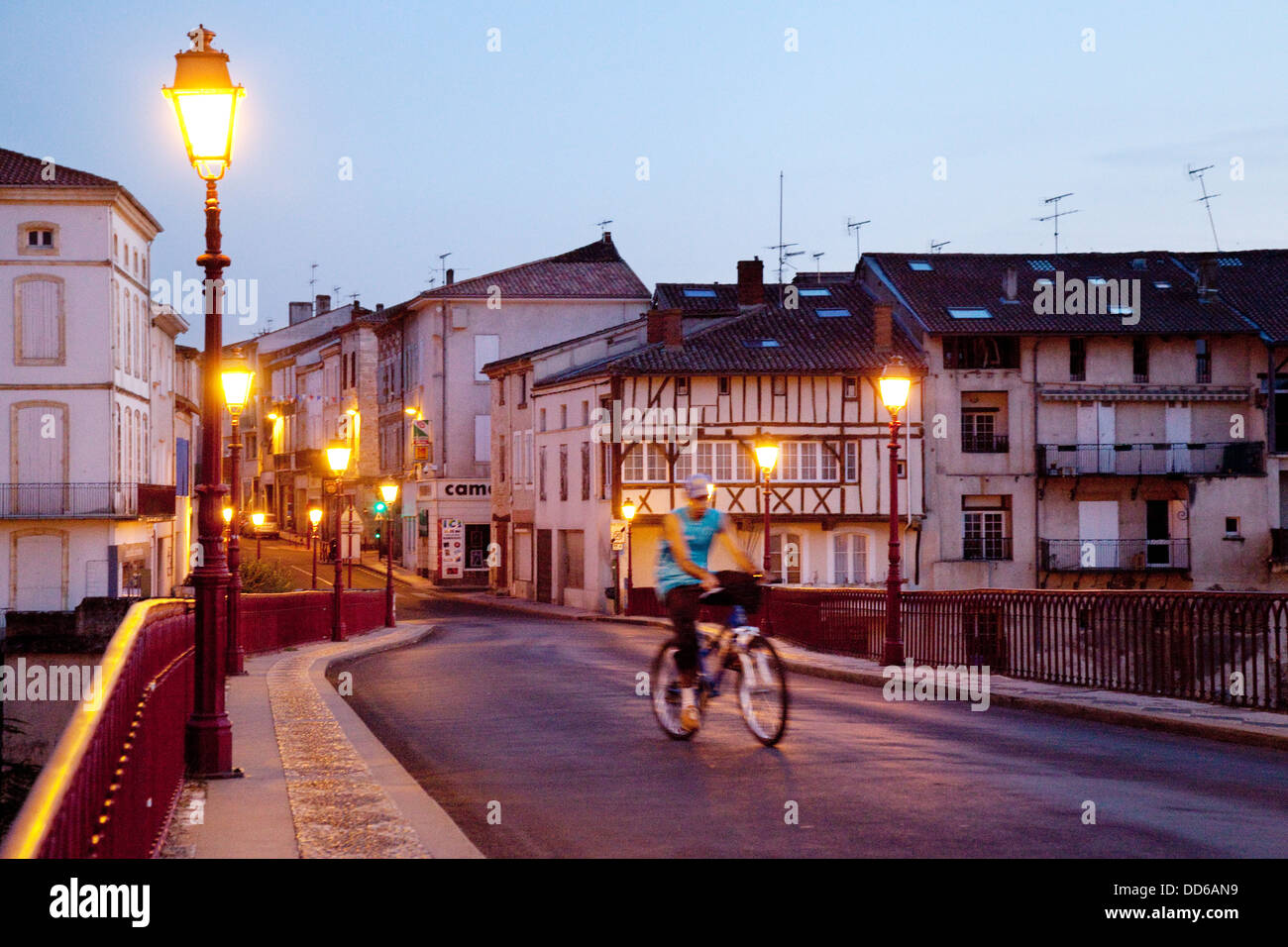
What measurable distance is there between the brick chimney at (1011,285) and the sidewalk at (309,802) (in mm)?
44038

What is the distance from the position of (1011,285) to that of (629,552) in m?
16.3

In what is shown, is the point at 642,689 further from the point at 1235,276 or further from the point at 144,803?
the point at 1235,276

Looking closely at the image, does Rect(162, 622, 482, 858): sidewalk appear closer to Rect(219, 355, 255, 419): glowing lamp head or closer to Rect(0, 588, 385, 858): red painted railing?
Rect(0, 588, 385, 858): red painted railing

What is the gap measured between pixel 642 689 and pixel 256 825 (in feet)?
29.4

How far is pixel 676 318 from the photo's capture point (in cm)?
5297

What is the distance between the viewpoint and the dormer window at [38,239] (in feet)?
150

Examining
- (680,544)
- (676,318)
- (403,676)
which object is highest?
(676,318)

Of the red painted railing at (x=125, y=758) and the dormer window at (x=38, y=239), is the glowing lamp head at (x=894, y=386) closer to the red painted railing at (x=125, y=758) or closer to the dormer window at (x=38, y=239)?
the red painted railing at (x=125, y=758)

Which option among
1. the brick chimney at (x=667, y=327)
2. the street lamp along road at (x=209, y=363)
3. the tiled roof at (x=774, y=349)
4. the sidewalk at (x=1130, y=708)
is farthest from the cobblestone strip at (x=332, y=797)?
the brick chimney at (x=667, y=327)

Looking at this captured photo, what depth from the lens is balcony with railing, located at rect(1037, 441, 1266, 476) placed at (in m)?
53.8

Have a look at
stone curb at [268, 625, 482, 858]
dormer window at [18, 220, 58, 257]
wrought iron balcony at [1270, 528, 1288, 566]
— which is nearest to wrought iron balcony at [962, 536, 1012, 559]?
wrought iron balcony at [1270, 528, 1288, 566]

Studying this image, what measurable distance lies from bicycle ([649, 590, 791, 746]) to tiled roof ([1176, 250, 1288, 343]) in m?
47.2

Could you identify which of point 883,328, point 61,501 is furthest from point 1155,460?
point 61,501
